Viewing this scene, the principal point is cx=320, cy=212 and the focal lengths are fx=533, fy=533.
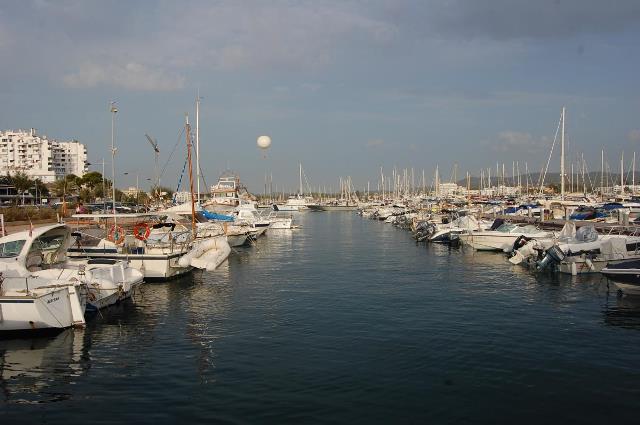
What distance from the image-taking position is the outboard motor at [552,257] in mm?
30411

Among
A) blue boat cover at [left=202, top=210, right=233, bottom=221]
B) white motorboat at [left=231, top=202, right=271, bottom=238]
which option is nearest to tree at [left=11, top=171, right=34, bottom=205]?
white motorboat at [left=231, top=202, right=271, bottom=238]

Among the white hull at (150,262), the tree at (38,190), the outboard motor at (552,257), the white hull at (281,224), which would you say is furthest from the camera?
the tree at (38,190)

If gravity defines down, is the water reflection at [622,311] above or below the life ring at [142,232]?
below

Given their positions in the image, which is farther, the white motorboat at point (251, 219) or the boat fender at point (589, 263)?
the white motorboat at point (251, 219)

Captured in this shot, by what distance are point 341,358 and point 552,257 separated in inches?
804

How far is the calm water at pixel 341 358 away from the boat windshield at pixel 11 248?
159 inches

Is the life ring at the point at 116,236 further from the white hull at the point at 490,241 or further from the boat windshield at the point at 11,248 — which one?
the white hull at the point at 490,241

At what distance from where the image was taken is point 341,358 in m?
15.2

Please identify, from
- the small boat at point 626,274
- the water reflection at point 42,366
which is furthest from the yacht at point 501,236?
the water reflection at point 42,366

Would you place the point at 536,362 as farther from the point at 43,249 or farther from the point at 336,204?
the point at 336,204

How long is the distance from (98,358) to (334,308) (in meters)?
9.63

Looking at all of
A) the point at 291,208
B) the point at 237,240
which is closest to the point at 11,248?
the point at 237,240

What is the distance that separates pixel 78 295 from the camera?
1847cm

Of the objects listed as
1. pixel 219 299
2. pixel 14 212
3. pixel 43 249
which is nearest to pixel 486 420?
pixel 219 299
